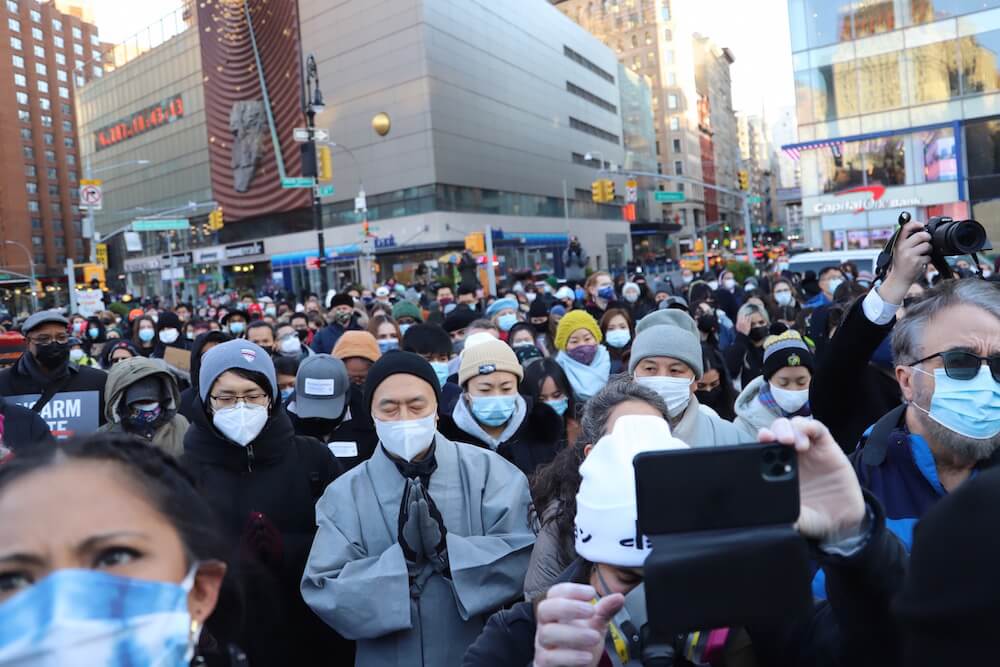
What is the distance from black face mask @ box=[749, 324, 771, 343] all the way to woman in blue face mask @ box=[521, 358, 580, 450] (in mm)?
3148

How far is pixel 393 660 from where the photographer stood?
2.82 metres

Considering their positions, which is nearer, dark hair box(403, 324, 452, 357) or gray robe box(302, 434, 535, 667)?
gray robe box(302, 434, 535, 667)

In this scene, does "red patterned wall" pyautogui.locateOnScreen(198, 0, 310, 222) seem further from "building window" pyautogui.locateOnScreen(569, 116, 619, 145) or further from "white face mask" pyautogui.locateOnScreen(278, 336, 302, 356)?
"white face mask" pyautogui.locateOnScreen(278, 336, 302, 356)

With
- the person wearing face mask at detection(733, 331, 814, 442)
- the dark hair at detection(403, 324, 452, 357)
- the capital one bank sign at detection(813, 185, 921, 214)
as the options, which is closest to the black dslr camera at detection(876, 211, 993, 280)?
the person wearing face mask at detection(733, 331, 814, 442)

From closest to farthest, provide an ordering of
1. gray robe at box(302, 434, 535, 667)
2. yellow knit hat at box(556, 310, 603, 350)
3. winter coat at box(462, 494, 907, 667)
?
winter coat at box(462, 494, 907, 667)
gray robe at box(302, 434, 535, 667)
yellow knit hat at box(556, 310, 603, 350)

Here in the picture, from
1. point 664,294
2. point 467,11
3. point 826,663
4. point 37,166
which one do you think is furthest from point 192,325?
point 37,166

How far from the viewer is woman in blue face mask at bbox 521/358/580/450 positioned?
17.7 ft

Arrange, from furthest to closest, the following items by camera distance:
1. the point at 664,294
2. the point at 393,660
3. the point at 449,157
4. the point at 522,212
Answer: the point at 522,212 < the point at 449,157 < the point at 664,294 < the point at 393,660

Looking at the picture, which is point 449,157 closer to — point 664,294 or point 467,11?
point 467,11

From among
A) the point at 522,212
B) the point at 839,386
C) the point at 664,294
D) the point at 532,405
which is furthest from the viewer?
the point at 522,212

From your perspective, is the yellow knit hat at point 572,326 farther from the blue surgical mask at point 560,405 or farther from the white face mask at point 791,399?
the white face mask at point 791,399

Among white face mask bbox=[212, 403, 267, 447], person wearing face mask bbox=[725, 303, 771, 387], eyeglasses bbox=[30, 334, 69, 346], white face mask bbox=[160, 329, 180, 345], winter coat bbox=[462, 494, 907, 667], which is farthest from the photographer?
white face mask bbox=[160, 329, 180, 345]

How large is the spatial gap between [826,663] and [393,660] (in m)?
1.76

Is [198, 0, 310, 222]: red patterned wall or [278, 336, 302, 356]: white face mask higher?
[198, 0, 310, 222]: red patterned wall
